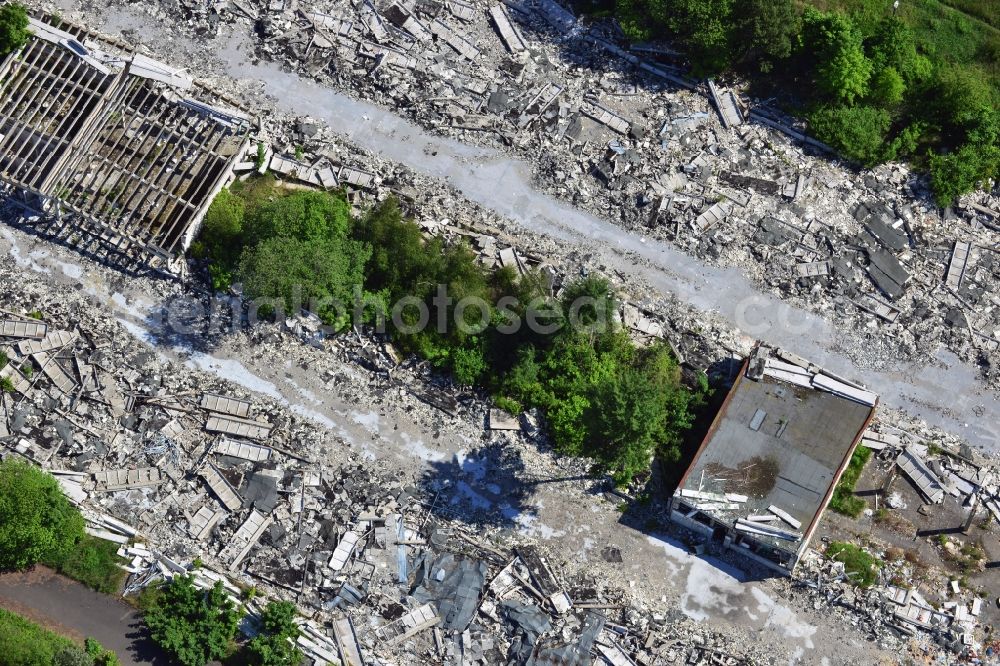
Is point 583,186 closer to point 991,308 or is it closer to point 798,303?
point 798,303

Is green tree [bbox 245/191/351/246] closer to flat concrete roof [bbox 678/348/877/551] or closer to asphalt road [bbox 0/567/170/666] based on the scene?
asphalt road [bbox 0/567/170/666]

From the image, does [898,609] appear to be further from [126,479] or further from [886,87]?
[126,479]

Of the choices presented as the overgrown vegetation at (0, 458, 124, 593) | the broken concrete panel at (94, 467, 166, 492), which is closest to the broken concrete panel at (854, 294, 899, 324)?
the broken concrete panel at (94, 467, 166, 492)

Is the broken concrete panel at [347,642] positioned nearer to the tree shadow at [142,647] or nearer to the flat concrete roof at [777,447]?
the tree shadow at [142,647]

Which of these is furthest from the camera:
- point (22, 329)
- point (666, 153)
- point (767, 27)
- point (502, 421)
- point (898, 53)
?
point (666, 153)

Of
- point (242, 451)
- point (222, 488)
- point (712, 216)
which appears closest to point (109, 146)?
point (242, 451)

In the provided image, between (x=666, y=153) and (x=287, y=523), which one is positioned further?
(x=666, y=153)

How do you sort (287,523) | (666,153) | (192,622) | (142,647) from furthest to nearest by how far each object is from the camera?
(666,153) < (287,523) < (142,647) < (192,622)
